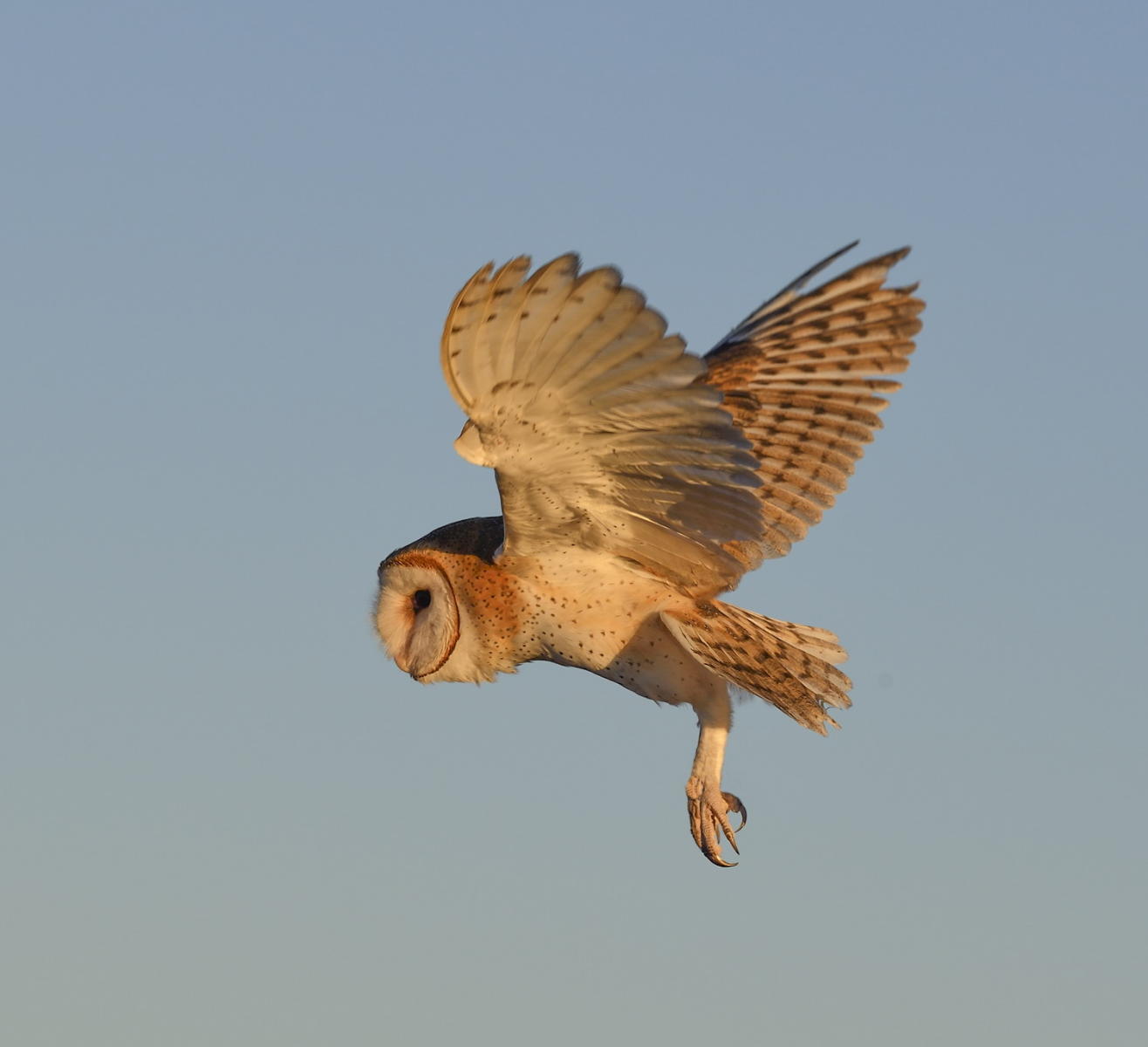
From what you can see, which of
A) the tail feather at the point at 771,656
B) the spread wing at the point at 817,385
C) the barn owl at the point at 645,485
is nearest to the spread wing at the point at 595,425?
the barn owl at the point at 645,485

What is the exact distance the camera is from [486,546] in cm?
781

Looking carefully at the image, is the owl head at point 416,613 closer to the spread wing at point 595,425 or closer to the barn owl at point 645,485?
the barn owl at point 645,485

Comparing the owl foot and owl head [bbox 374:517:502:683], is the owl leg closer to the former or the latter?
the owl foot

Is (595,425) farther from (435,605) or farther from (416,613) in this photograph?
(416,613)

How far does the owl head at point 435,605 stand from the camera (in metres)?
7.84

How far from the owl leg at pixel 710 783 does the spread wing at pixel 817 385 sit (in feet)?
2.59

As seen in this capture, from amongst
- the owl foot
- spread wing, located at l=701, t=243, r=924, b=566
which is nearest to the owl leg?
the owl foot

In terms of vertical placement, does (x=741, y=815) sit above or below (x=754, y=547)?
below

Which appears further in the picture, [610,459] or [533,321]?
[610,459]

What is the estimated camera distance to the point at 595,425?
6559 mm

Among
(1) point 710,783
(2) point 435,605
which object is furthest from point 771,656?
(2) point 435,605

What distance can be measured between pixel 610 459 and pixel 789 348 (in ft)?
6.69

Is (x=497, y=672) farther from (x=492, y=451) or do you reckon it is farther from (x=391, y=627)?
(x=492, y=451)

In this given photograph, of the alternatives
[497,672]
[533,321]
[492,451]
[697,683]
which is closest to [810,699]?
[697,683]
